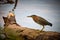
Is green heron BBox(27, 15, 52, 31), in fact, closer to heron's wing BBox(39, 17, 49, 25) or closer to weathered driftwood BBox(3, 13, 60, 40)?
heron's wing BBox(39, 17, 49, 25)

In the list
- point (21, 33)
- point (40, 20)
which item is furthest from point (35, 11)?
point (21, 33)

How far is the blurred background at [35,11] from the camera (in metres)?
2.08

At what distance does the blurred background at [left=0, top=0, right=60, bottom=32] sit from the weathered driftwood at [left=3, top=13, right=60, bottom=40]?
55 mm

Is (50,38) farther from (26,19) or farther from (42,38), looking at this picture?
(26,19)

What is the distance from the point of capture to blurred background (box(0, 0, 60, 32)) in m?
2.08

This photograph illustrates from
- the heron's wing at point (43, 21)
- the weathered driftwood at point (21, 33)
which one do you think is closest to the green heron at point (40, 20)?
the heron's wing at point (43, 21)

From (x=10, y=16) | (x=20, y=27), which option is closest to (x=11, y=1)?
(x=10, y=16)

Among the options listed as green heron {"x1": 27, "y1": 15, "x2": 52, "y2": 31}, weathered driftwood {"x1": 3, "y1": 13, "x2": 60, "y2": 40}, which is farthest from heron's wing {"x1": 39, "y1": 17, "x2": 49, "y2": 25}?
weathered driftwood {"x1": 3, "y1": 13, "x2": 60, "y2": 40}

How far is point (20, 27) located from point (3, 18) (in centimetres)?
29

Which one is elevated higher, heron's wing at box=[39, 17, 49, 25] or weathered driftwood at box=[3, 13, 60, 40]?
heron's wing at box=[39, 17, 49, 25]

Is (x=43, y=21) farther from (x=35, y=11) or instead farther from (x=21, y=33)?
(x=21, y=33)

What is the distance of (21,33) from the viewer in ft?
6.98

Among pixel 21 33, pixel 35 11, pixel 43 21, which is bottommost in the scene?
pixel 21 33

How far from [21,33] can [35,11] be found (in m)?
0.35
